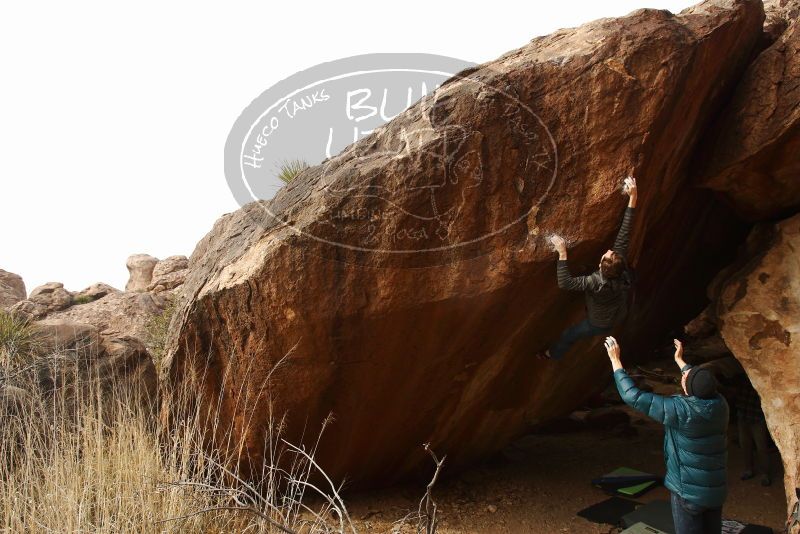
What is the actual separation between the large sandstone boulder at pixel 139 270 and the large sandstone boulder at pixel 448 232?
367 inches

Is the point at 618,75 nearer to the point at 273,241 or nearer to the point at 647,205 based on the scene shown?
the point at 647,205

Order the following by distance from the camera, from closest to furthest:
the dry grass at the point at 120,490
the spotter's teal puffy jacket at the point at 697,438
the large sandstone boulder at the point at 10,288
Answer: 1. the dry grass at the point at 120,490
2. the spotter's teal puffy jacket at the point at 697,438
3. the large sandstone boulder at the point at 10,288

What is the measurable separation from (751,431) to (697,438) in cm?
232

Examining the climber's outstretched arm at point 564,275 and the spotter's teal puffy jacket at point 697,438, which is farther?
the climber's outstretched arm at point 564,275

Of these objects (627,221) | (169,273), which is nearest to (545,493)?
(627,221)

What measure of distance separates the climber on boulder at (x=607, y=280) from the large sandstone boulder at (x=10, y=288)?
10.1 metres

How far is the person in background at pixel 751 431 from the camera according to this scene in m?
5.38

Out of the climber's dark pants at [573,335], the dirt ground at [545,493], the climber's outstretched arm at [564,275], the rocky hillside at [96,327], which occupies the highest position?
the climber's outstretched arm at [564,275]

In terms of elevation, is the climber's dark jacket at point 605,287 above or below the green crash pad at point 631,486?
above

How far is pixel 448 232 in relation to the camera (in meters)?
4.18

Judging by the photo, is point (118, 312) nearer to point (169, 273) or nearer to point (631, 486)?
point (169, 273)

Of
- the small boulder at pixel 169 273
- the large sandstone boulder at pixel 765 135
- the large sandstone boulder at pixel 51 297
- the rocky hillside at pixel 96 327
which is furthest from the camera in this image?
the small boulder at pixel 169 273

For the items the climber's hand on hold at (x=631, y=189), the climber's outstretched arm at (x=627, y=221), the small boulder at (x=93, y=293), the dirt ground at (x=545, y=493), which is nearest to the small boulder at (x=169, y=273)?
the small boulder at (x=93, y=293)

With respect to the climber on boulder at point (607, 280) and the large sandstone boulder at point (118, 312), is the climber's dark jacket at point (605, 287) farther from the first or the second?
the large sandstone boulder at point (118, 312)
